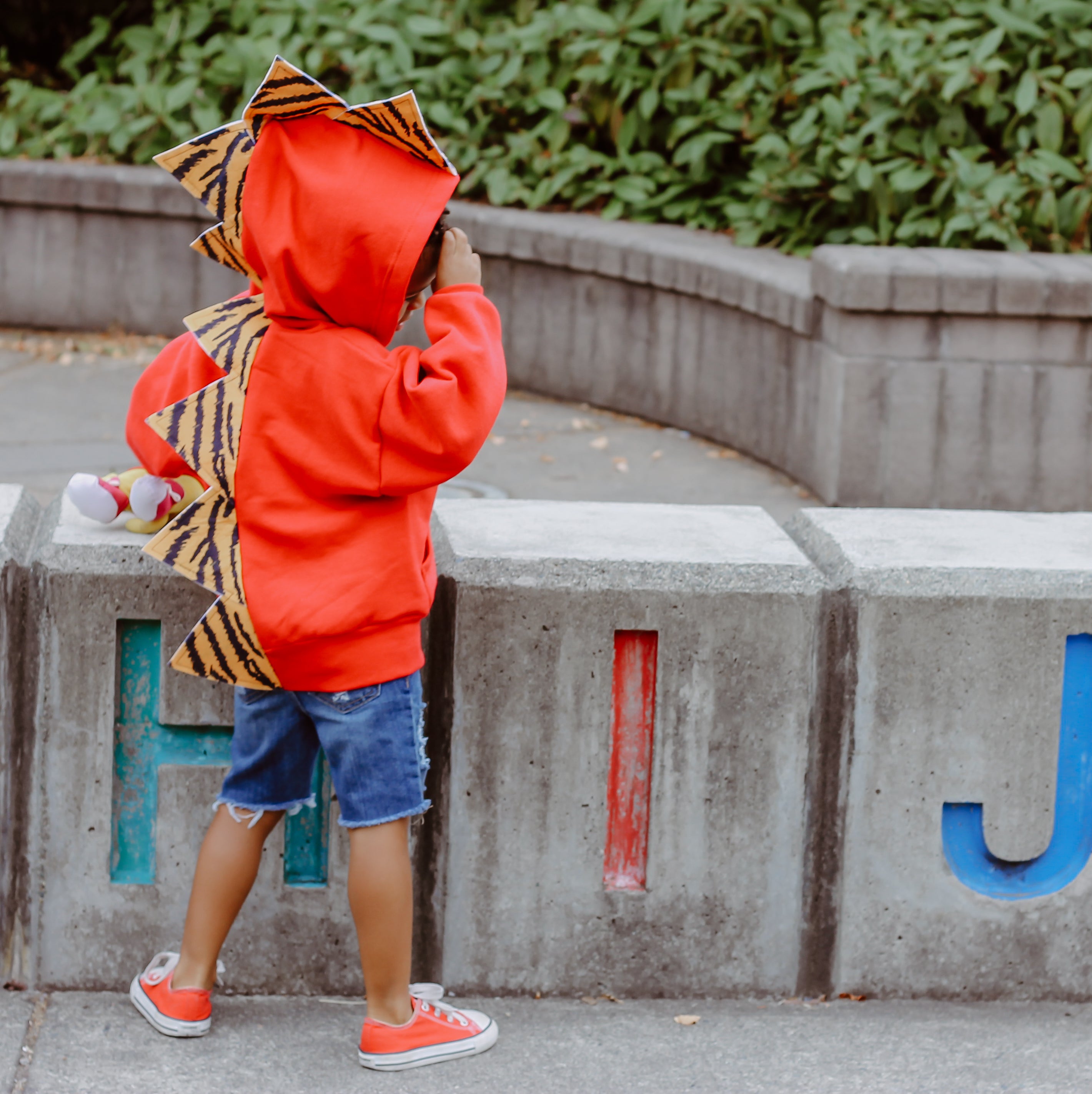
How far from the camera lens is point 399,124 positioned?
Answer: 2.49 meters

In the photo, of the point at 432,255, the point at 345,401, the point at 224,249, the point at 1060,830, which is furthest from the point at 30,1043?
the point at 1060,830

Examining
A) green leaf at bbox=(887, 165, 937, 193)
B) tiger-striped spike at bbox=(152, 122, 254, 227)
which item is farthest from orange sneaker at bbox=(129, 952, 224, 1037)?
green leaf at bbox=(887, 165, 937, 193)

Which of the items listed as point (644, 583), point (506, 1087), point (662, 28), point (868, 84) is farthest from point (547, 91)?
point (506, 1087)

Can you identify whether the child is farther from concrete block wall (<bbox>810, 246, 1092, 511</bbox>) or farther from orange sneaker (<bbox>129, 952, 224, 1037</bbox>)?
concrete block wall (<bbox>810, 246, 1092, 511</bbox>)

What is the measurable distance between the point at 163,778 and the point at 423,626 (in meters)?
0.53

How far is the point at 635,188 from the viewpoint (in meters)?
7.56

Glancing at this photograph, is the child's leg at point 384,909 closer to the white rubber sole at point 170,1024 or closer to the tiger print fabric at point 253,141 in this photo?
the white rubber sole at point 170,1024

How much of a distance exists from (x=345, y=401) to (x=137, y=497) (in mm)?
556

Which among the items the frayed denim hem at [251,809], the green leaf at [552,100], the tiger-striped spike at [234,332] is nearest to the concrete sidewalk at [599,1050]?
the frayed denim hem at [251,809]

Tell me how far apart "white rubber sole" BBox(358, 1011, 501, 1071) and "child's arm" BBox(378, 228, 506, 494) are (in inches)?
37.0

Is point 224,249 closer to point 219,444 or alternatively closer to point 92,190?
point 219,444

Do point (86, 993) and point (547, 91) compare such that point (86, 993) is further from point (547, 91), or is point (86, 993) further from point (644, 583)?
point (547, 91)

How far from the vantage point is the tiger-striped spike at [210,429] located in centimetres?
263

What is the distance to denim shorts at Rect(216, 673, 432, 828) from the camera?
8.82ft
